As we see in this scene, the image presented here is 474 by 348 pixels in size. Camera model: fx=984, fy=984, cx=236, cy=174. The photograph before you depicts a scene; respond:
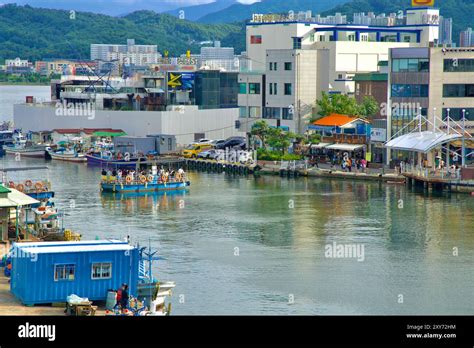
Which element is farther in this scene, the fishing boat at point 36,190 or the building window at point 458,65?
the building window at point 458,65

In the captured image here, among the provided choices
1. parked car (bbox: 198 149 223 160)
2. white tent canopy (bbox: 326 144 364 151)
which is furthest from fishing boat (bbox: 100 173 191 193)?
white tent canopy (bbox: 326 144 364 151)

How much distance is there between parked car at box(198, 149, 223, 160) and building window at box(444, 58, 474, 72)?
512 inches

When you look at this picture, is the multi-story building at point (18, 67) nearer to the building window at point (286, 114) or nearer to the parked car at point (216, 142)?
the parked car at point (216, 142)

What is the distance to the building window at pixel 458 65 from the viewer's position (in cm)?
4669

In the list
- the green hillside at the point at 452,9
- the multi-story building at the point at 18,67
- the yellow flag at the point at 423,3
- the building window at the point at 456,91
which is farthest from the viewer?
the multi-story building at the point at 18,67

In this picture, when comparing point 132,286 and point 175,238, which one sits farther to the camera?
point 175,238

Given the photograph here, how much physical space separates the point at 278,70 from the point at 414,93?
10030 millimetres

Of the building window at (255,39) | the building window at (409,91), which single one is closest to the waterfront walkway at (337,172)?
the building window at (409,91)

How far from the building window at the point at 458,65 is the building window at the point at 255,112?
13214mm

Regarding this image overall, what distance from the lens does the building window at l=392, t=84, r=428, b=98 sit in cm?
4731

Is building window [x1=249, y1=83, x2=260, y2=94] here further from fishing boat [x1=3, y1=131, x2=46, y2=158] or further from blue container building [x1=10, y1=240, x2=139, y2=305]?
blue container building [x1=10, y1=240, x2=139, y2=305]

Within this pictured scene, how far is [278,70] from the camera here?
55250 millimetres
